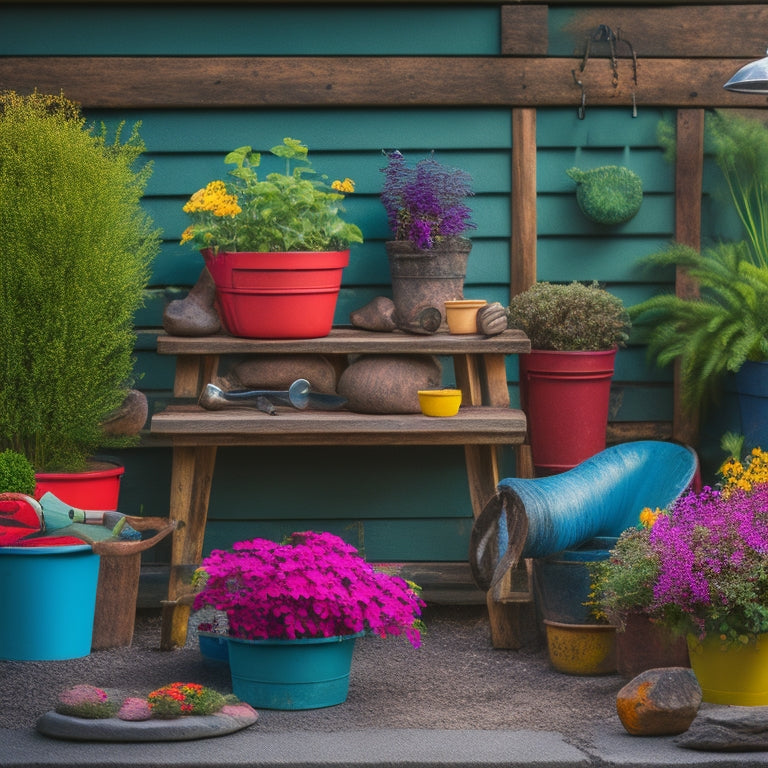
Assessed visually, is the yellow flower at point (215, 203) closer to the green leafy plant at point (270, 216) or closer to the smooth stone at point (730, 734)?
the green leafy plant at point (270, 216)

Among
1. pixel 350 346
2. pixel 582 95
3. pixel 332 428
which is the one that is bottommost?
pixel 332 428

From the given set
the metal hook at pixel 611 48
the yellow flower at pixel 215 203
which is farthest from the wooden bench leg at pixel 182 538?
the metal hook at pixel 611 48

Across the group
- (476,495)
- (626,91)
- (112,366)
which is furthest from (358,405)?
(626,91)

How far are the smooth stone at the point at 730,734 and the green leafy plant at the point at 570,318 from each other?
1.80 meters

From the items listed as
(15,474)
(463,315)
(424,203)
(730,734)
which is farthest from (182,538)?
(730,734)

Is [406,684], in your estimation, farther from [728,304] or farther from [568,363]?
[728,304]

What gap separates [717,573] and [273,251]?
190 centimetres

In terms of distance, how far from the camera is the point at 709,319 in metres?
4.63

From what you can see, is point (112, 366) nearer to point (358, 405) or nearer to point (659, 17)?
point (358, 405)

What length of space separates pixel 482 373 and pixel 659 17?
1563 millimetres

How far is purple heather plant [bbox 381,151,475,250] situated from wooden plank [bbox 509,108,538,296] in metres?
0.30

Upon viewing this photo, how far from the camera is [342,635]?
3539mm

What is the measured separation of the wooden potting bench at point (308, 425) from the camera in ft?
13.7

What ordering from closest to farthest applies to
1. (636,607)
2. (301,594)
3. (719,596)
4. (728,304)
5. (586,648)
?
(719,596) → (301,594) → (636,607) → (586,648) → (728,304)
